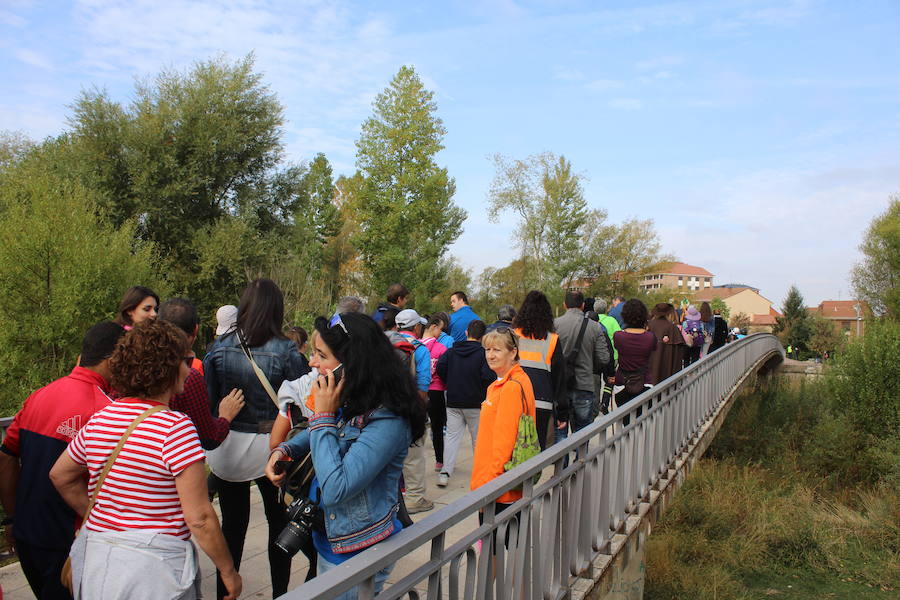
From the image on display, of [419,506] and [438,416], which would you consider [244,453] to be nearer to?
[419,506]

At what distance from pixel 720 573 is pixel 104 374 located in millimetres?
10011

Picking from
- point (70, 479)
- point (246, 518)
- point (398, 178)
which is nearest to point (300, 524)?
point (70, 479)

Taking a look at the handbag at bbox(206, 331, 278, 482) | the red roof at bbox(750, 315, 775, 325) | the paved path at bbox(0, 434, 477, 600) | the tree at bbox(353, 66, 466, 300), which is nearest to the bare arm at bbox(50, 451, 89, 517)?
the handbag at bbox(206, 331, 278, 482)

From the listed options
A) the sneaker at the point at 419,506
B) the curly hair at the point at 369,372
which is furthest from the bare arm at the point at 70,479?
the sneaker at the point at 419,506

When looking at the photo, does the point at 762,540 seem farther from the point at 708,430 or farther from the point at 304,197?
the point at 304,197

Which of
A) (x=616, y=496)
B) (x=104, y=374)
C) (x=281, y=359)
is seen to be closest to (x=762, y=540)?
(x=616, y=496)

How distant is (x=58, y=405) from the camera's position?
2.83 meters

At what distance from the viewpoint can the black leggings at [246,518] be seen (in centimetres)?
346

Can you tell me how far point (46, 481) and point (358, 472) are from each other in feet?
4.97

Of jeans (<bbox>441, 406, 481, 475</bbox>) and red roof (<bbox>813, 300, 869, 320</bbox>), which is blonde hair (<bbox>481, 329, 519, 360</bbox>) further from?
red roof (<bbox>813, 300, 869, 320</bbox>)

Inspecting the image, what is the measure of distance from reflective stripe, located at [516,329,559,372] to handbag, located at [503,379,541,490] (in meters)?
1.47

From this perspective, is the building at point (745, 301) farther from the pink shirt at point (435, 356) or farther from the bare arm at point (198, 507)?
the bare arm at point (198, 507)

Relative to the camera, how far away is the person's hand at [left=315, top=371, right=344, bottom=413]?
2277 millimetres

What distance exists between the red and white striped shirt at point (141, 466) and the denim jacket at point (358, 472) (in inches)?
16.7
